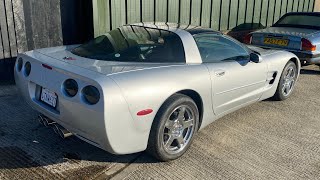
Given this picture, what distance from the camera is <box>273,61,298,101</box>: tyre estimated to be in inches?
197

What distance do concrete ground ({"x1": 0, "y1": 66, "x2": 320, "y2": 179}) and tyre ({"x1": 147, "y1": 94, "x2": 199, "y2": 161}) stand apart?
131 mm

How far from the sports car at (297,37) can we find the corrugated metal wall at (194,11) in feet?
4.36

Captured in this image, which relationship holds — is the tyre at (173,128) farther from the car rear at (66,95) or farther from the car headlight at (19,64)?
the car headlight at (19,64)

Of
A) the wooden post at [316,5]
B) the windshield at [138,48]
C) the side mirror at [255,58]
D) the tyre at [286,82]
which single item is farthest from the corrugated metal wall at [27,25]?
the wooden post at [316,5]

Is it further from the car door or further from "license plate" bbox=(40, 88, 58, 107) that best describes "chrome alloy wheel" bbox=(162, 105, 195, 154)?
"license plate" bbox=(40, 88, 58, 107)

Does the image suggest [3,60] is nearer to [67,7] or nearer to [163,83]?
[67,7]

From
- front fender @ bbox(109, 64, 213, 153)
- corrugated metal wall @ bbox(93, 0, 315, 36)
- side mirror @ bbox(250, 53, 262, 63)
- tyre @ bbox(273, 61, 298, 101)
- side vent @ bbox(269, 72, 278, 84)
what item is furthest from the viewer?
corrugated metal wall @ bbox(93, 0, 315, 36)

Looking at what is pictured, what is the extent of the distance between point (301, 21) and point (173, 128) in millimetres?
5609

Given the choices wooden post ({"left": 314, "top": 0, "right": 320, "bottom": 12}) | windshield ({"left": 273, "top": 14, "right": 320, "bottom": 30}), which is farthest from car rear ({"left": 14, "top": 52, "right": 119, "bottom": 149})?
wooden post ({"left": 314, "top": 0, "right": 320, "bottom": 12})

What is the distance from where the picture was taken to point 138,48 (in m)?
3.40

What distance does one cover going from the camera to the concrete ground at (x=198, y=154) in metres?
3.10

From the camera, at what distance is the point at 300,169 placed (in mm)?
3287

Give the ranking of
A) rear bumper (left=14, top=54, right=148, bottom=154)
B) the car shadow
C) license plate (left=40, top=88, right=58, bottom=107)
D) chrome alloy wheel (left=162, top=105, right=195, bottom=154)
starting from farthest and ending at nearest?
the car shadow → chrome alloy wheel (left=162, top=105, right=195, bottom=154) → license plate (left=40, top=88, right=58, bottom=107) → rear bumper (left=14, top=54, right=148, bottom=154)

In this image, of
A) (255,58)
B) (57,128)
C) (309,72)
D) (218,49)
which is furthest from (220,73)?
(309,72)
